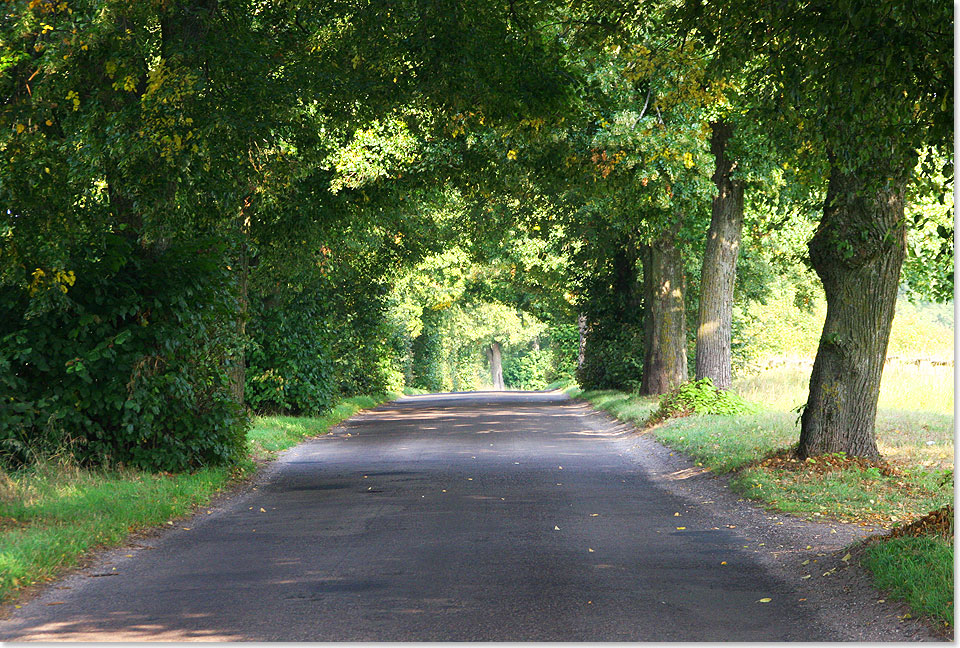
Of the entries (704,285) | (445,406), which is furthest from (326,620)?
(445,406)

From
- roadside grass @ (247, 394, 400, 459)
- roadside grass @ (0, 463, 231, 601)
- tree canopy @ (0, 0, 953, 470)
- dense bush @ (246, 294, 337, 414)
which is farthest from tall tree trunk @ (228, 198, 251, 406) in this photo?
dense bush @ (246, 294, 337, 414)

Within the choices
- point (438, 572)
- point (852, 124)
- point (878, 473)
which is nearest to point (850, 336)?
point (878, 473)

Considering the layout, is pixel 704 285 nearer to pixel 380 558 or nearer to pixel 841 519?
pixel 841 519

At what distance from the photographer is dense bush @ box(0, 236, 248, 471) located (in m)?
12.4

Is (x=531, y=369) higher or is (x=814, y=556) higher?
(x=531, y=369)

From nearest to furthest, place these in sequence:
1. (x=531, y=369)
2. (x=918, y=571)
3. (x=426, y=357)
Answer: (x=918, y=571) → (x=426, y=357) → (x=531, y=369)

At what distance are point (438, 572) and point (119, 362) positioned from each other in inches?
253

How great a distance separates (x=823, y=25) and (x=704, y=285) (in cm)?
1582

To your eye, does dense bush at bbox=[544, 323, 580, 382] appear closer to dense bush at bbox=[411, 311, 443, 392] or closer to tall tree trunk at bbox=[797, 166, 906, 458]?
dense bush at bbox=[411, 311, 443, 392]

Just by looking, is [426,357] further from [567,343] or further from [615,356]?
[615,356]

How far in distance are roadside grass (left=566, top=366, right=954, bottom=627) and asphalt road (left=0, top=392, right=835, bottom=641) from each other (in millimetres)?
853

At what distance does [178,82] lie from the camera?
37.7ft

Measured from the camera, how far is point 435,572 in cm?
809

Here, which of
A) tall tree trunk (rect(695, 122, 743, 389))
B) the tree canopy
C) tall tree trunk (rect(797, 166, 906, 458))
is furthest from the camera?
tall tree trunk (rect(695, 122, 743, 389))
